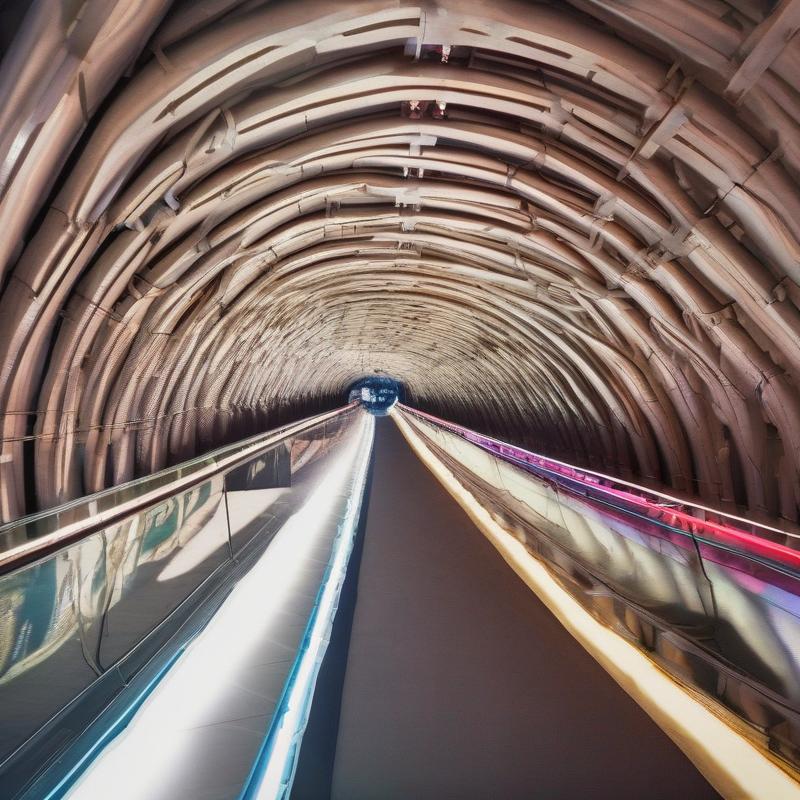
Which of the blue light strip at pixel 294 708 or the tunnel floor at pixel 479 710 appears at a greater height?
the blue light strip at pixel 294 708

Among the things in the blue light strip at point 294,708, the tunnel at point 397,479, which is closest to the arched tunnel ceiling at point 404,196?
the tunnel at point 397,479

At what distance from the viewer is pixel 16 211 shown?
15.1ft

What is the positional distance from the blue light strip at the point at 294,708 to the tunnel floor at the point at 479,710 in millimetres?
94

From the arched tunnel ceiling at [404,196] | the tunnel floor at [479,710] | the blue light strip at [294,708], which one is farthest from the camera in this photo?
the arched tunnel ceiling at [404,196]

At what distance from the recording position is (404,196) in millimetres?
8562

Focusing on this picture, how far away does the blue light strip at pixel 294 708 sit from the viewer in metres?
2.44

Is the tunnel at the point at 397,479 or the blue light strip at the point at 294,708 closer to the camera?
the blue light strip at the point at 294,708

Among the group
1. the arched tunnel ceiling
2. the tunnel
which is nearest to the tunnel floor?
the tunnel

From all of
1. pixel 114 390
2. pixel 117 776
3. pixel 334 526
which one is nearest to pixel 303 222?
pixel 114 390

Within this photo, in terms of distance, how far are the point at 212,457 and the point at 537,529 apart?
4036mm

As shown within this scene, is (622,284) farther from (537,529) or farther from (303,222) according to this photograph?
(303,222)

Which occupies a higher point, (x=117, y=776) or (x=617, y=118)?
(x=617, y=118)

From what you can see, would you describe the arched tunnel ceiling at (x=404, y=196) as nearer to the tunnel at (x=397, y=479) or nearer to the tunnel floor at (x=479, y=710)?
the tunnel at (x=397, y=479)

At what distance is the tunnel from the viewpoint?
9.16 feet
